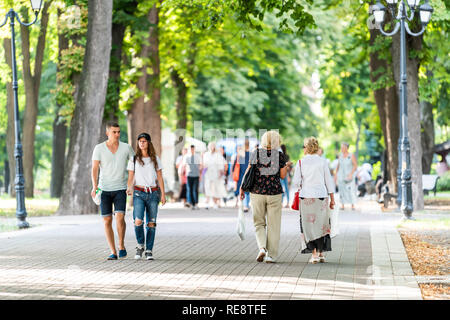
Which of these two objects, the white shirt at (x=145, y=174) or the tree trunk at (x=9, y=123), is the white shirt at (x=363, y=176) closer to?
the tree trunk at (x=9, y=123)

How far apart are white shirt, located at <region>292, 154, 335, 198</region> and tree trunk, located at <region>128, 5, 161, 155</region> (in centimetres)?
1643

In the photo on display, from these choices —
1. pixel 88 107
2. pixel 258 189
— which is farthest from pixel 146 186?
pixel 88 107

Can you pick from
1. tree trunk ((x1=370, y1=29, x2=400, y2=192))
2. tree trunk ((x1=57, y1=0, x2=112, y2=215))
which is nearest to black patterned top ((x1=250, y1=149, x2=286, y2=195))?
tree trunk ((x1=57, y1=0, x2=112, y2=215))

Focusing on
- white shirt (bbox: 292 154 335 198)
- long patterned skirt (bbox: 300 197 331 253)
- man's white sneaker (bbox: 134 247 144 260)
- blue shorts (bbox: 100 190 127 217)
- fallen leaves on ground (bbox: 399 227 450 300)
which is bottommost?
fallen leaves on ground (bbox: 399 227 450 300)

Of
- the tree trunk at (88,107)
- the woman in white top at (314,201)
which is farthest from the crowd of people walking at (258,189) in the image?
the tree trunk at (88,107)

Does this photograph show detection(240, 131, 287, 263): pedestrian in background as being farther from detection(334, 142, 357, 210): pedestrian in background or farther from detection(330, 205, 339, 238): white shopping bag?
detection(334, 142, 357, 210): pedestrian in background

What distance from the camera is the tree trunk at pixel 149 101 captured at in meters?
29.5

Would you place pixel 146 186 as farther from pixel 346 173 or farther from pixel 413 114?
pixel 346 173

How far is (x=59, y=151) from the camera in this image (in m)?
36.9

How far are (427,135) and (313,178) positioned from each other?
25149 mm

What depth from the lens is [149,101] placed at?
31203mm

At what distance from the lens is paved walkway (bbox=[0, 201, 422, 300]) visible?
977 cm

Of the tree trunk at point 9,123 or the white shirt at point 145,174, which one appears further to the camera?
the tree trunk at point 9,123
